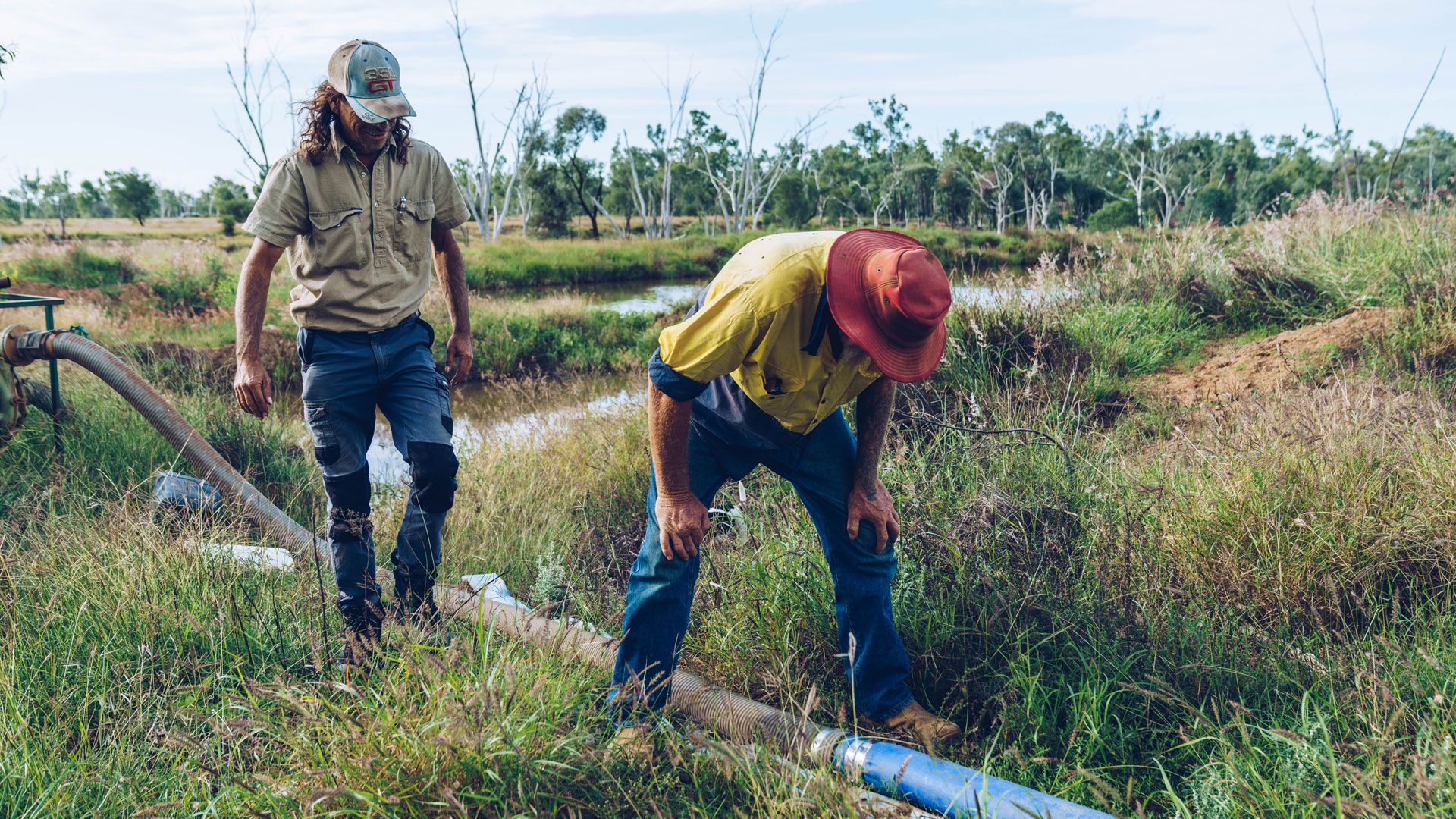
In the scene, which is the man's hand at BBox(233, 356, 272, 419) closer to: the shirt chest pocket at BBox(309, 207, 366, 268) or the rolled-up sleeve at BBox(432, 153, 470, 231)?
the shirt chest pocket at BBox(309, 207, 366, 268)

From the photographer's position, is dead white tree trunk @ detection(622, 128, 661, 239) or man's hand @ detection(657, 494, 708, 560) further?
dead white tree trunk @ detection(622, 128, 661, 239)

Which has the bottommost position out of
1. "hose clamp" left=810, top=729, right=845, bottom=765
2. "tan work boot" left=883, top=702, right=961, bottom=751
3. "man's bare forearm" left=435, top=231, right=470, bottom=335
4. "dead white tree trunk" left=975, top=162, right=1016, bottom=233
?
"tan work boot" left=883, top=702, right=961, bottom=751

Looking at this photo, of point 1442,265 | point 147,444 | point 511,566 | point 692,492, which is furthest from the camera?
point 1442,265

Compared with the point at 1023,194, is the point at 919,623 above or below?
below

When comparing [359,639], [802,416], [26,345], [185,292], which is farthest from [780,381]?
[185,292]

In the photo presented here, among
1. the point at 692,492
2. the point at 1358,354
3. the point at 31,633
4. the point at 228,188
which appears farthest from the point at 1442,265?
the point at 228,188

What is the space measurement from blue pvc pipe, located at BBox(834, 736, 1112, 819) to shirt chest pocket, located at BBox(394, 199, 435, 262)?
2350 mm

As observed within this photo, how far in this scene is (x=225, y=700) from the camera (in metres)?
2.36

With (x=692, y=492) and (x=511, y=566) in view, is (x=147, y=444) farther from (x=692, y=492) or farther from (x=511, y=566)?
(x=692, y=492)

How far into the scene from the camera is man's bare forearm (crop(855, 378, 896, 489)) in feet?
8.57

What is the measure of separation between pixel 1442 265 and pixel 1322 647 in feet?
17.6

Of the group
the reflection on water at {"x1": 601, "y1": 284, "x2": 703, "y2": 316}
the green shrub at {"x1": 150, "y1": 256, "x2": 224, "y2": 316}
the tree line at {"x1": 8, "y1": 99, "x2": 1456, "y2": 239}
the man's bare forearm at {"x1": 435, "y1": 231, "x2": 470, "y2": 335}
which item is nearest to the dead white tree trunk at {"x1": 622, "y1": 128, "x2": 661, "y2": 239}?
the tree line at {"x1": 8, "y1": 99, "x2": 1456, "y2": 239}

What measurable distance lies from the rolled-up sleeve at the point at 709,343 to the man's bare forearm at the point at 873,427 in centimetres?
50

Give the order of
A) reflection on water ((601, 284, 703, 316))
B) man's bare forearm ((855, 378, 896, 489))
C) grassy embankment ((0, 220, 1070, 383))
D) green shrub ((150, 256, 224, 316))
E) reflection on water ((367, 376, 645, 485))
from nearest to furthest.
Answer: man's bare forearm ((855, 378, 896, 489)) < reflection on water ((367, 376, 645, 485)) < grassy embankment ((0, 220, 1070, 383)) < green shrub ((150, 256, 224, 316)) < reflection on water ((601, 284, 703, 316))
